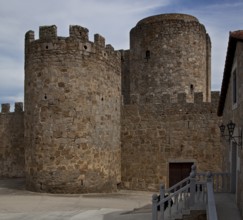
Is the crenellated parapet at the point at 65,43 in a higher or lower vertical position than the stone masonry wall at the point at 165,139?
higher

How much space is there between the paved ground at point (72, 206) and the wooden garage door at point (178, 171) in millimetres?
1808

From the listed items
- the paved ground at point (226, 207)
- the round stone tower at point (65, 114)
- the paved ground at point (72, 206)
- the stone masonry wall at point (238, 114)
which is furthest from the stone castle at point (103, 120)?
the stone masonry wall at point (238, 114)

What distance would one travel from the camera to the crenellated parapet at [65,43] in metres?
16.8

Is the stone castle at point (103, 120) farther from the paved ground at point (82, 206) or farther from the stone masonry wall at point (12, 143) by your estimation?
the paved ground at point (82, 206)

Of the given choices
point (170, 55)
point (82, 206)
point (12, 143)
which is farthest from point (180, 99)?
point (12, 143)

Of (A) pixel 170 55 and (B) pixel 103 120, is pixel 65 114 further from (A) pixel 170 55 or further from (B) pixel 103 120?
(A) pixel 170 55

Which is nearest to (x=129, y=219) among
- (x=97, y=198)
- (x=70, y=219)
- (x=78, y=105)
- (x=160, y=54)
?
(x=70, y=219)

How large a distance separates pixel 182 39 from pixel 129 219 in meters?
14.1

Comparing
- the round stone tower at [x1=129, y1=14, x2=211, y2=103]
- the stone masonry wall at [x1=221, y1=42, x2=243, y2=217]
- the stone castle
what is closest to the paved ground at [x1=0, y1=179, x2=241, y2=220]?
the stone masonry wall at [x1=221, y1=42, x2=243, y2=217]

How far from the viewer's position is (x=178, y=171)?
61.0 feet

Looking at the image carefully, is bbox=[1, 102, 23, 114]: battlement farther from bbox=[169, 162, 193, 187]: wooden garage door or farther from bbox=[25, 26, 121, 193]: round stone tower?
bbox=[169, 162, 193, 187]: wooden garage door

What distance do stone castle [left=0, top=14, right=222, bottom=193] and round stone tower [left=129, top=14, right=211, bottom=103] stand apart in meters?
0.06

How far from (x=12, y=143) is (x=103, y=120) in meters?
7.93

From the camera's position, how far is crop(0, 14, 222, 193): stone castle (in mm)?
16469
